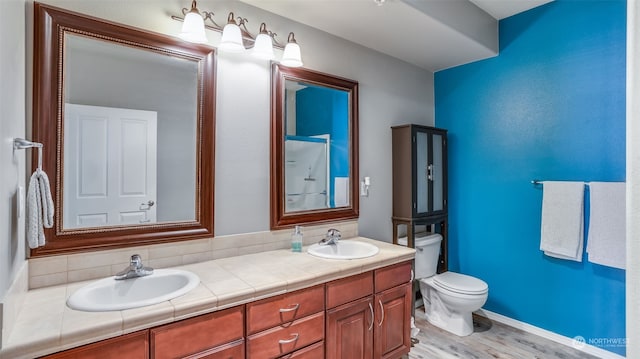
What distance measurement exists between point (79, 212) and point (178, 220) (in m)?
0.43

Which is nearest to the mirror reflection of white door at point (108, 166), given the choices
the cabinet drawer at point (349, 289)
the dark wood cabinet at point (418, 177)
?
the cabinet drawer at point (349, 289)

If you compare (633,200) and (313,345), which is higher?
(633,200)

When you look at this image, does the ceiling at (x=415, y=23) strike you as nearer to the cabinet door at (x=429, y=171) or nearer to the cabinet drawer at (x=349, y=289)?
the cabinet door at (x=429, y=171)

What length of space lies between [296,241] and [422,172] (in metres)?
1.39

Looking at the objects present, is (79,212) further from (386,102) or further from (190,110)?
(386,102)

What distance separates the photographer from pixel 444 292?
2.53 meters

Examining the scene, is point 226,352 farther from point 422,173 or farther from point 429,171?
point 429,171

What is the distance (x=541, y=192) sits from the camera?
250 cm

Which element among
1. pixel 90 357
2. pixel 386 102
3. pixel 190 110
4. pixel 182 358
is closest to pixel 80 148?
pixel 190 110

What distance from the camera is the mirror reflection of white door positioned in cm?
142

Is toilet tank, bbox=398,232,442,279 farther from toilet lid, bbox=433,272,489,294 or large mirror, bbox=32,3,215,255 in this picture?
large mirror, bbox=32,3,215,255

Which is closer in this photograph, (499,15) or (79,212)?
(79,212)

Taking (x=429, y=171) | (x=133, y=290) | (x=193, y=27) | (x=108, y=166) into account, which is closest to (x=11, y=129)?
(x=108, y=166)

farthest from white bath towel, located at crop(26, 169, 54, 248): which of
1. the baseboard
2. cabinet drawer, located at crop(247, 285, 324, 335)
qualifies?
the baseboard
